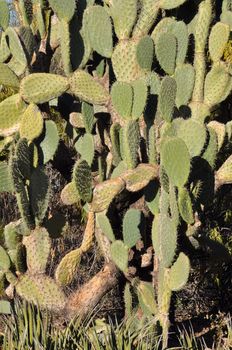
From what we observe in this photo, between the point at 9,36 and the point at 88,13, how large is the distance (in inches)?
14.9

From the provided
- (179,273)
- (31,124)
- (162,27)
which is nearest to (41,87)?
(31,124)

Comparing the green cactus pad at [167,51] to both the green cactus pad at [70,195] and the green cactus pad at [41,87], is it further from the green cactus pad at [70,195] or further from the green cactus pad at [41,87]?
the green cactus pad at [70,195]

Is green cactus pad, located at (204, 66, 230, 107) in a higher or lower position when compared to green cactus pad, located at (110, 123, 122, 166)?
higher

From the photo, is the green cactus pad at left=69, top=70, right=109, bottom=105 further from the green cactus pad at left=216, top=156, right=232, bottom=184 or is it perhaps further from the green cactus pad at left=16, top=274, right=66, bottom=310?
the green cactus pad at left=16, top=274, right=66, bottom=310

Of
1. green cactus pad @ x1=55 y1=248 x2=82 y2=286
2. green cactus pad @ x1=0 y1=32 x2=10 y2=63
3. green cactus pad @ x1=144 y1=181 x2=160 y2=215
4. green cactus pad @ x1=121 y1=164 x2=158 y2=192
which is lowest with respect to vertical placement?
green cactus pad @ x1=55 y1=248 x2=82 y2=286

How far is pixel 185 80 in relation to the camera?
3121 millimetres

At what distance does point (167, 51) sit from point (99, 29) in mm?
322

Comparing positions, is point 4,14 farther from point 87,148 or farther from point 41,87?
A: point 87,148

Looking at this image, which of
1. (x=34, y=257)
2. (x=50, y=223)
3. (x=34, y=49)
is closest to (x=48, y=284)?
(x=34, y=257)

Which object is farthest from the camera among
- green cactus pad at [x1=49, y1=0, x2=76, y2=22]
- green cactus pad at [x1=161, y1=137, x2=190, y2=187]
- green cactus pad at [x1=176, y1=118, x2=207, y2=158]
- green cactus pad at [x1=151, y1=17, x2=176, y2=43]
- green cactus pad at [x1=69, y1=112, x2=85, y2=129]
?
green cactus pad at [x1=69, y1=112, x2=85, y2=129]

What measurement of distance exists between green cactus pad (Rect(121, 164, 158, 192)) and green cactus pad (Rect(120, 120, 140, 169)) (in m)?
0.03

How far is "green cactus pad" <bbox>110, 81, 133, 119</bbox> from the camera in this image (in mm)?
2971

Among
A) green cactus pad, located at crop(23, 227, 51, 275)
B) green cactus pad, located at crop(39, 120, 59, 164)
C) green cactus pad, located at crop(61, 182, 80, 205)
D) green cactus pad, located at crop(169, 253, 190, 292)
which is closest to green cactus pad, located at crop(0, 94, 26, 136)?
green cactus pad, located at crop(39, 120, 59, 164)

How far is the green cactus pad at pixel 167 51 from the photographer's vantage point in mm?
3047
